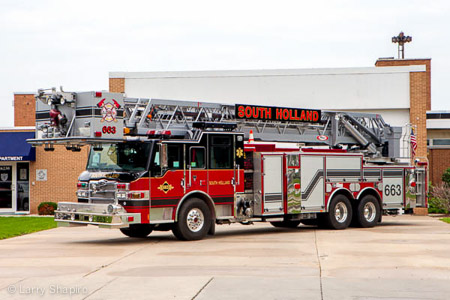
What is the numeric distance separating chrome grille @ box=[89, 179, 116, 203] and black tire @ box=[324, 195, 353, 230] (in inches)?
252

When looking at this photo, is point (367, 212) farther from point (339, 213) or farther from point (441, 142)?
point (441, 142)

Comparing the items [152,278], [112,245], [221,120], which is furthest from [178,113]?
[152,278]

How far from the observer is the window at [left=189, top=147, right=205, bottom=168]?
15.4 metres

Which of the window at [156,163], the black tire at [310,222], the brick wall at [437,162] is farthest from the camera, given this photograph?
the brick wall at [437,162]

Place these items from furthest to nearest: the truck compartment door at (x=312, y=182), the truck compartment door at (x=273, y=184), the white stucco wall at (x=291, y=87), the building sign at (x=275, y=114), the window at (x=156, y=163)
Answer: the white stucco wall at (x=291, y=87) → the truck compartment door at (x=312, y=182) → the building sign at (x=275, y=114) → the truck compartment door at (x=273, y=184) → the window at (x=156, y=163)

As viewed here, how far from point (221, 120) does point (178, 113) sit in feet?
4.48

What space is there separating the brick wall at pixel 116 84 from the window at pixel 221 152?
13.0 m

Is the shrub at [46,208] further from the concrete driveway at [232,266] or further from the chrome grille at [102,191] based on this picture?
the chrome grille at [102,191]

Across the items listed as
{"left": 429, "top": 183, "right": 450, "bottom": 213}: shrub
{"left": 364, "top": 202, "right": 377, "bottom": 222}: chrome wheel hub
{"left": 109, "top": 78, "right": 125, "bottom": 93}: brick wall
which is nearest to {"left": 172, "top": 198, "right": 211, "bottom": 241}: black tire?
{"left": 364, "top": 202, "right": 377, "bottom": 222}: chrome wheel hub

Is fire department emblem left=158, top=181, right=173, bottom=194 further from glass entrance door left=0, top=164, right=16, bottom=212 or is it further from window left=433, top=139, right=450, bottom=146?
window left=433, top=139, right=450, bottom=146

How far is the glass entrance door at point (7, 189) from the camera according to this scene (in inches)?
1114

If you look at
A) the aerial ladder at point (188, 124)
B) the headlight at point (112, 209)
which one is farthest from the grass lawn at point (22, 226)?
the headlight at point (112, 209)

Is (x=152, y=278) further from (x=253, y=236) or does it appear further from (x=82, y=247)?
(x=253, y=236)

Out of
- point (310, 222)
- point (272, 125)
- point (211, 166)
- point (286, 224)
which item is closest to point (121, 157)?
point (211, 166)
